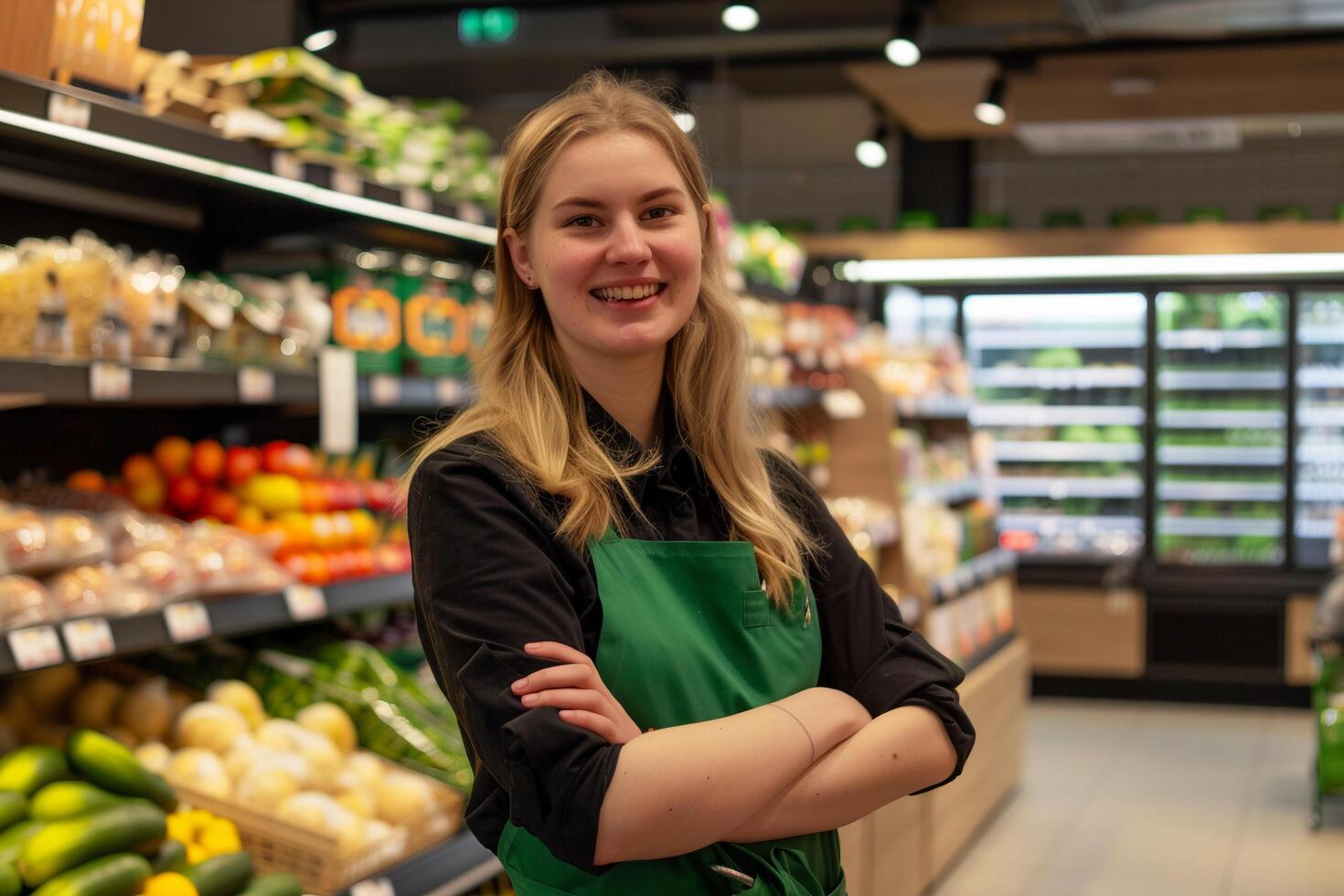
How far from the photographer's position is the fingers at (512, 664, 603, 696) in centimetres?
122

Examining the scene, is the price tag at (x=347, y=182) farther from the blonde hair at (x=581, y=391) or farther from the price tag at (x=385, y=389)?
the blonde hair at (x=581, y=391)

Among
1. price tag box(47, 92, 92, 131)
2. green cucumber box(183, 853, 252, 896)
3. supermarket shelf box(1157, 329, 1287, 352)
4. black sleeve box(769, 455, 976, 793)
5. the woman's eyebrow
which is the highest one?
supermarket shelf box(1157, 329, 1287, 352)

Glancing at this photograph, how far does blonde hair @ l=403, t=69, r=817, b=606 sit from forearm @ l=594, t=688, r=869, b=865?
0.17 meters

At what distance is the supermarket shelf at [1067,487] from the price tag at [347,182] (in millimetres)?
6262

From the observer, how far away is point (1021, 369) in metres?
8.53

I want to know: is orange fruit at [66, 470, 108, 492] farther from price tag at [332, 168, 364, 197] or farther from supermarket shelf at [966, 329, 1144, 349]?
supermarket shelf at [966, 329, 1144, 349]

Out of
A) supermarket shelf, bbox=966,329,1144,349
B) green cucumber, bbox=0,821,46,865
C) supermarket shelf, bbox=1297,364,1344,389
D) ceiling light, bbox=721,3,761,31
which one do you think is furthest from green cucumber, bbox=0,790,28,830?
supermarket shelf, bbox=1297,364,1344,389

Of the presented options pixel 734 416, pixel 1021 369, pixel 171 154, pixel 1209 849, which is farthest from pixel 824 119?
pixel 734 416

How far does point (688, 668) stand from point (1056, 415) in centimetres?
749

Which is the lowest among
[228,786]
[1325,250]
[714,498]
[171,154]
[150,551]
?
[228,786]

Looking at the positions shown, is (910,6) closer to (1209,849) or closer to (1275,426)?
(1275,426)

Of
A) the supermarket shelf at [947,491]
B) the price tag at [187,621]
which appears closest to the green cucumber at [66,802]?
the price tag at [187,621]

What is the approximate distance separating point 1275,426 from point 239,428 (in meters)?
6.41

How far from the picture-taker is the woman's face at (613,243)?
1416 mm
